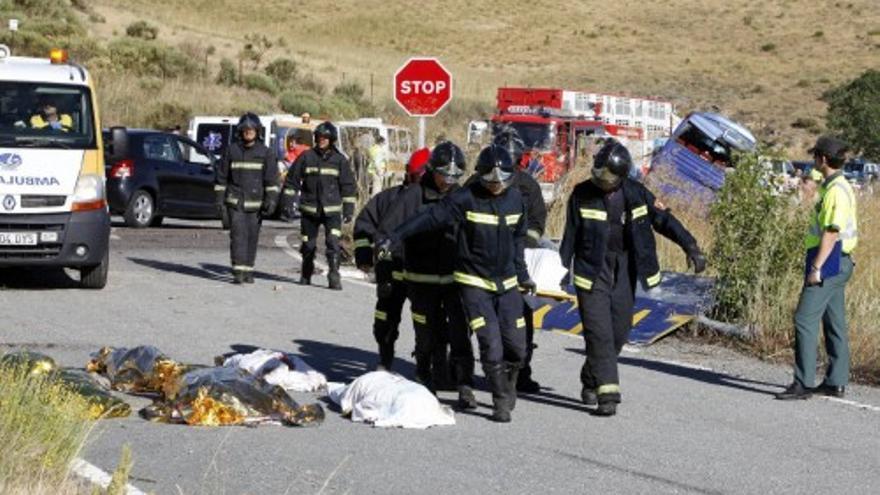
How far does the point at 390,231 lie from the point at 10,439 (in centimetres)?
429

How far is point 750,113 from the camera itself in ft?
223

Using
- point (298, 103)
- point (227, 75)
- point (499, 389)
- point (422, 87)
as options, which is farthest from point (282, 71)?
point (499, 389)

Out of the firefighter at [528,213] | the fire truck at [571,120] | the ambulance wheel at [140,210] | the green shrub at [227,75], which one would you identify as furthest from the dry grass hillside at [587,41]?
the firefighter at [528,213]

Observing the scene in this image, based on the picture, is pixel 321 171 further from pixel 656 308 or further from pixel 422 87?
pixel 656 308

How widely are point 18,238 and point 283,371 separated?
18.1 ft

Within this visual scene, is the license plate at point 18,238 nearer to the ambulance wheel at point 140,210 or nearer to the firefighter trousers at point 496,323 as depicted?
the firefighter trousers at point 496,323

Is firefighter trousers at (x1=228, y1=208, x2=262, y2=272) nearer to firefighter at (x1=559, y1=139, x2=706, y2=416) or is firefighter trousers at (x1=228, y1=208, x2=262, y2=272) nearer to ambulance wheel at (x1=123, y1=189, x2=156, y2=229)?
firefighter at (x1=559, y1=139, x2=706, y2=416)

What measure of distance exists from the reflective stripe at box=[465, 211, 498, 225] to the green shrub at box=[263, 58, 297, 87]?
4996 cm

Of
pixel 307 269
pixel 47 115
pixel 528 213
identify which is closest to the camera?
pixel 528 213

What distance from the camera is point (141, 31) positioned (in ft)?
205

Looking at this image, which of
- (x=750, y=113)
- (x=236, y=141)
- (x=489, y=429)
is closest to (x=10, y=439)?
(x=489, y=429)

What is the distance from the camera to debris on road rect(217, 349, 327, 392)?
412 inches

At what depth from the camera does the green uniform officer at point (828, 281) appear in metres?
11.0

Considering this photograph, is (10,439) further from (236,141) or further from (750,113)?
(750,113)
